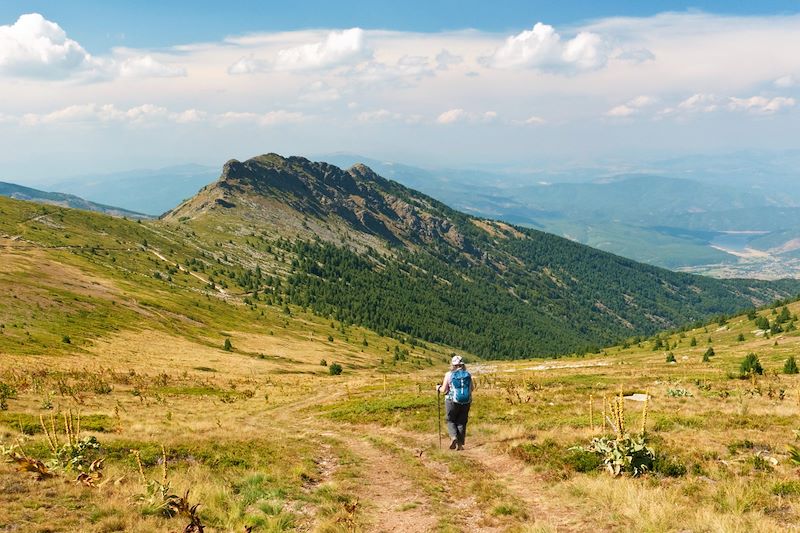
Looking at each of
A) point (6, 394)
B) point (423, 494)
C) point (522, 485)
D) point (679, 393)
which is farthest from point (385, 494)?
point (6, 394)

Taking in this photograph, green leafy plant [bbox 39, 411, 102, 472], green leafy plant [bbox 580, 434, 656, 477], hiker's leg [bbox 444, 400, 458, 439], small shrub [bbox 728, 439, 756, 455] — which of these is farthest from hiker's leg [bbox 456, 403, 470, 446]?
green leafy plant [bbox 39, 411, 102, 472]

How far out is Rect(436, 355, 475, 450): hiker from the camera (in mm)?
19250

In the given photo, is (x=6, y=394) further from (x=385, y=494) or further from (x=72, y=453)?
(x=385, y=494)

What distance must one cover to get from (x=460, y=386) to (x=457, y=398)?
19.1 inches

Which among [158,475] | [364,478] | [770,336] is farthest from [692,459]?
[770,336]

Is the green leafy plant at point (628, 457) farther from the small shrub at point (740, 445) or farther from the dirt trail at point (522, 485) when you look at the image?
the small shrub at point (740, 445)

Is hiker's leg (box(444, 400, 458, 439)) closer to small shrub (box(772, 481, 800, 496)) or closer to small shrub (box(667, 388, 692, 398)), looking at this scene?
small shrub (box(772, 481, 800, 496))

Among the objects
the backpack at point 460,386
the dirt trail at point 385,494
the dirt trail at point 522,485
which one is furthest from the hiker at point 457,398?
the dirt trail at point 385,494

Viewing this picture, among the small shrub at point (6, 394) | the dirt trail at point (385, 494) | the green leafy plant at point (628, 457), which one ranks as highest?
the green leafy plant at point (628, 457)

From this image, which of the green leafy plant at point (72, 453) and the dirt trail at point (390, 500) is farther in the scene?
the green leafy plant at point (72, 453)

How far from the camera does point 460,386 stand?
19.3 m

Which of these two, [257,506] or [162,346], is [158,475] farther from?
[162,346]

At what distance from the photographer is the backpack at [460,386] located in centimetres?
1922

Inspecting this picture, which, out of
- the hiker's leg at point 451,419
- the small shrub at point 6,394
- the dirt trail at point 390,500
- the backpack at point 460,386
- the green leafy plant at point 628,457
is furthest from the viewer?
the small shrub at point 6,394
